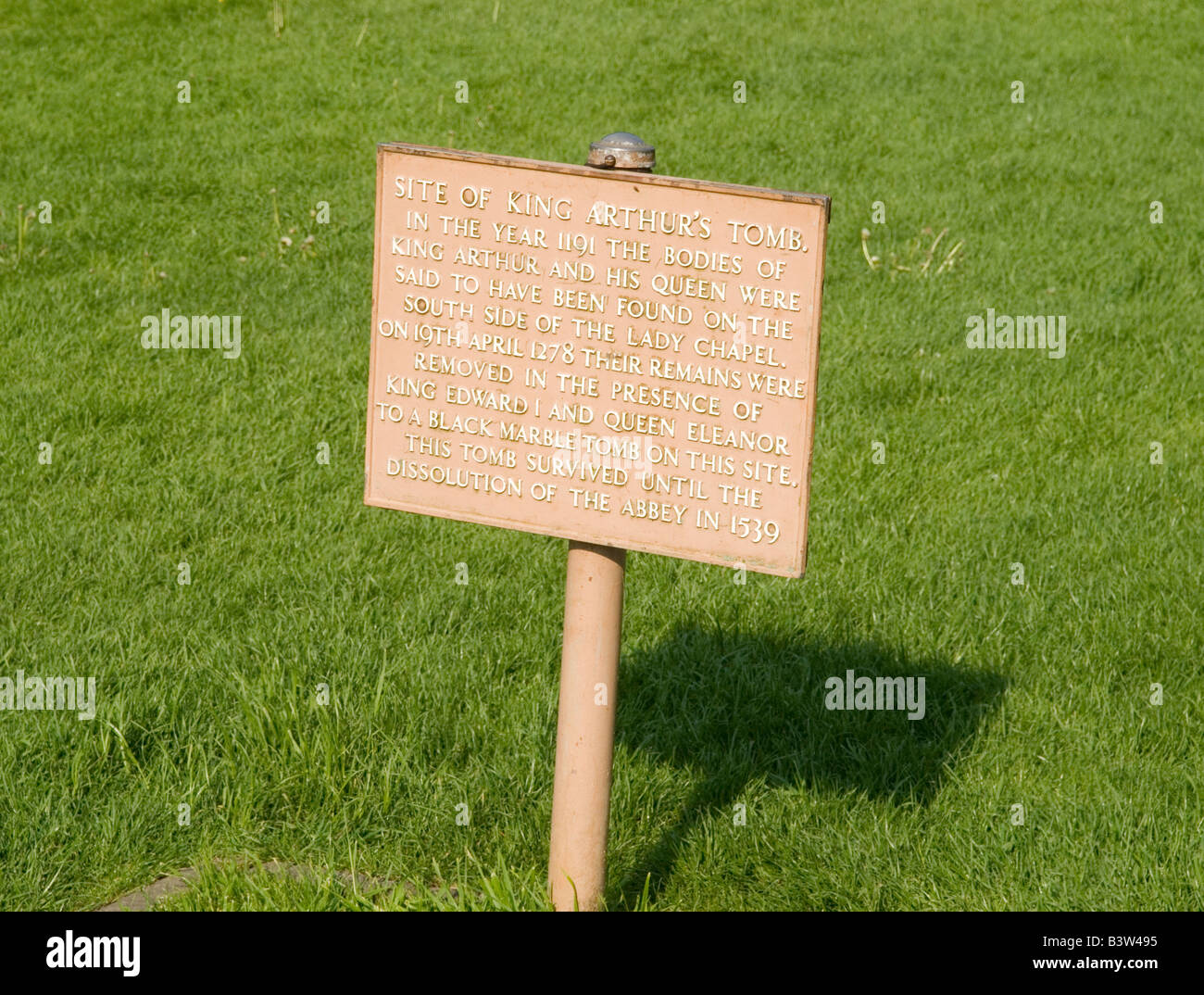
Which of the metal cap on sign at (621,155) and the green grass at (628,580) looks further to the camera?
the green grass at (628,580)

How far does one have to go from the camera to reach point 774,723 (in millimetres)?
5145

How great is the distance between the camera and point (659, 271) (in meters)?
3.64

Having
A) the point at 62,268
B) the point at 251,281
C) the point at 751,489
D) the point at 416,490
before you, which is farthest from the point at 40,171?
the point at 751,489

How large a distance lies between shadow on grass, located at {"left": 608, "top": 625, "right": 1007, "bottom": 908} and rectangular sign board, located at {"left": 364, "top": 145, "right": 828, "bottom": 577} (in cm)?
135

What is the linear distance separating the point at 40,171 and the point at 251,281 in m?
2.83
